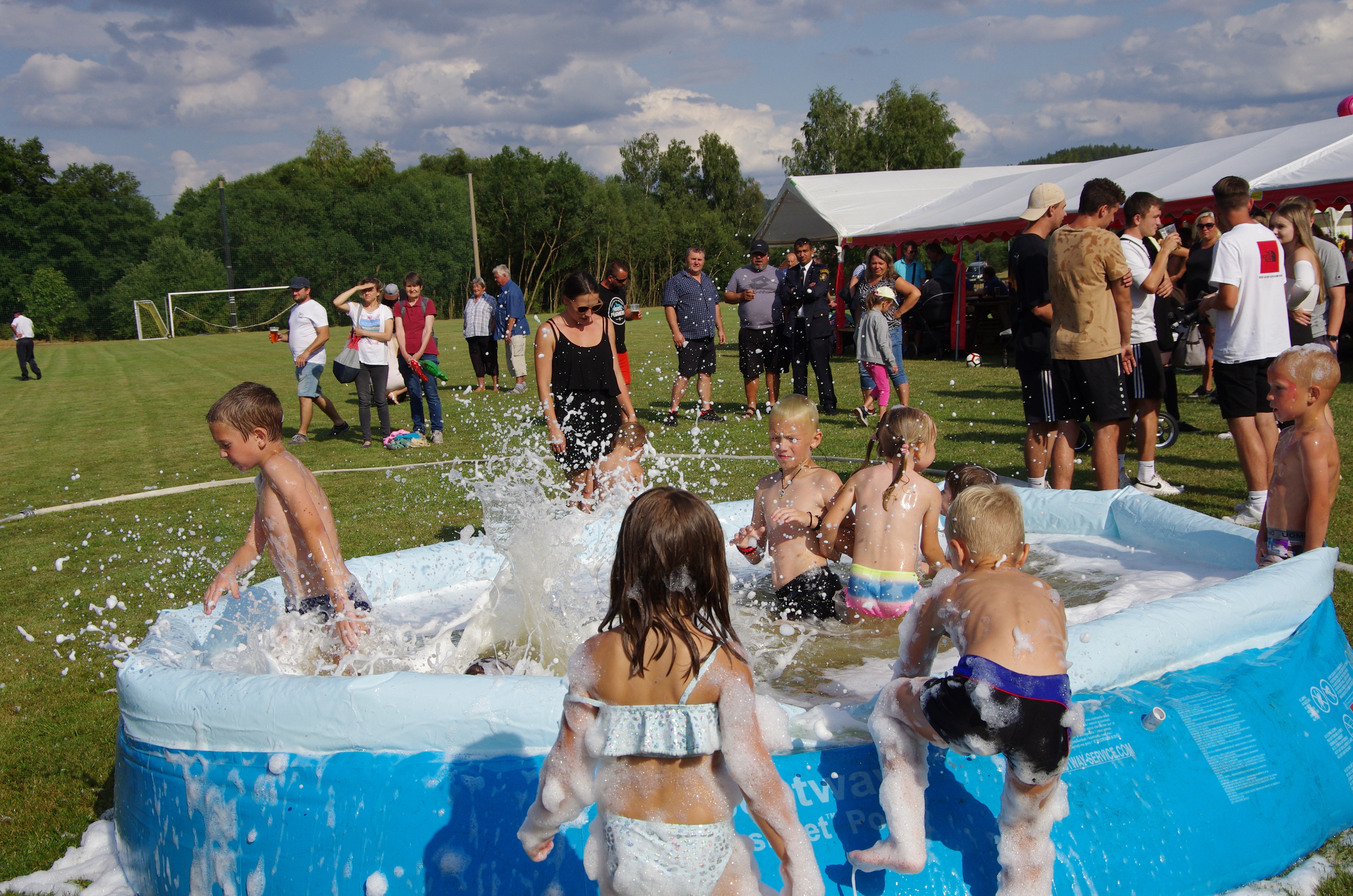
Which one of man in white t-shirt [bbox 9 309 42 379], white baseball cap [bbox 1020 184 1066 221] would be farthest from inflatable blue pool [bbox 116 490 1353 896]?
man in white t-shirt [bbox 9 309 42 379]

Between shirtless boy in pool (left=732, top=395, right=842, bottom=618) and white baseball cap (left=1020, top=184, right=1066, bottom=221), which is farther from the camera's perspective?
white baseball cap (left=1020, top=184, right=1066, bottom=221)

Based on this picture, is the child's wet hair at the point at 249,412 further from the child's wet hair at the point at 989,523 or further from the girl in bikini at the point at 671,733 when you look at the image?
the child's wet hair at the point at 989,523

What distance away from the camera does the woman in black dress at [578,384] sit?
5.95 meters

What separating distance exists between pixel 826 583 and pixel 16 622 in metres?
4.80

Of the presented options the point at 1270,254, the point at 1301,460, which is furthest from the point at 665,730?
the point at 1270,254

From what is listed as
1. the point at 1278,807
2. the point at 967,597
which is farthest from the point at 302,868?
the point at 1278,807

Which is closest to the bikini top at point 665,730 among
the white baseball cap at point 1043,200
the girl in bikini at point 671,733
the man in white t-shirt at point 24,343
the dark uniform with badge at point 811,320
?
the girl in bikini at point 671,733

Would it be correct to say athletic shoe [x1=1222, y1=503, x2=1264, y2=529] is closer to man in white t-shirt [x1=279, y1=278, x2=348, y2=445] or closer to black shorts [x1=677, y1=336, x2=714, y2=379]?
black shorts [x1=677, y1=336, x2=714, y2=379]

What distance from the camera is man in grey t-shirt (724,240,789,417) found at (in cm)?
1105

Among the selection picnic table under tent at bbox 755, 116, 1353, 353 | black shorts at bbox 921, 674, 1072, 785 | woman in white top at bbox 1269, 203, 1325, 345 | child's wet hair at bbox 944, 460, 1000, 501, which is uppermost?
picnic table under tent at bbox 755, 116, 1353, 353

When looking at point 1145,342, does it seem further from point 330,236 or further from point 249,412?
point 330,236

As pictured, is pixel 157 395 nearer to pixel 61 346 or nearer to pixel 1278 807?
pixel 1278 807

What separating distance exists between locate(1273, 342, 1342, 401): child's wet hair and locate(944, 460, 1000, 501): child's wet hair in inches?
50.2

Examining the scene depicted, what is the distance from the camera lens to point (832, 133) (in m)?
60.1
